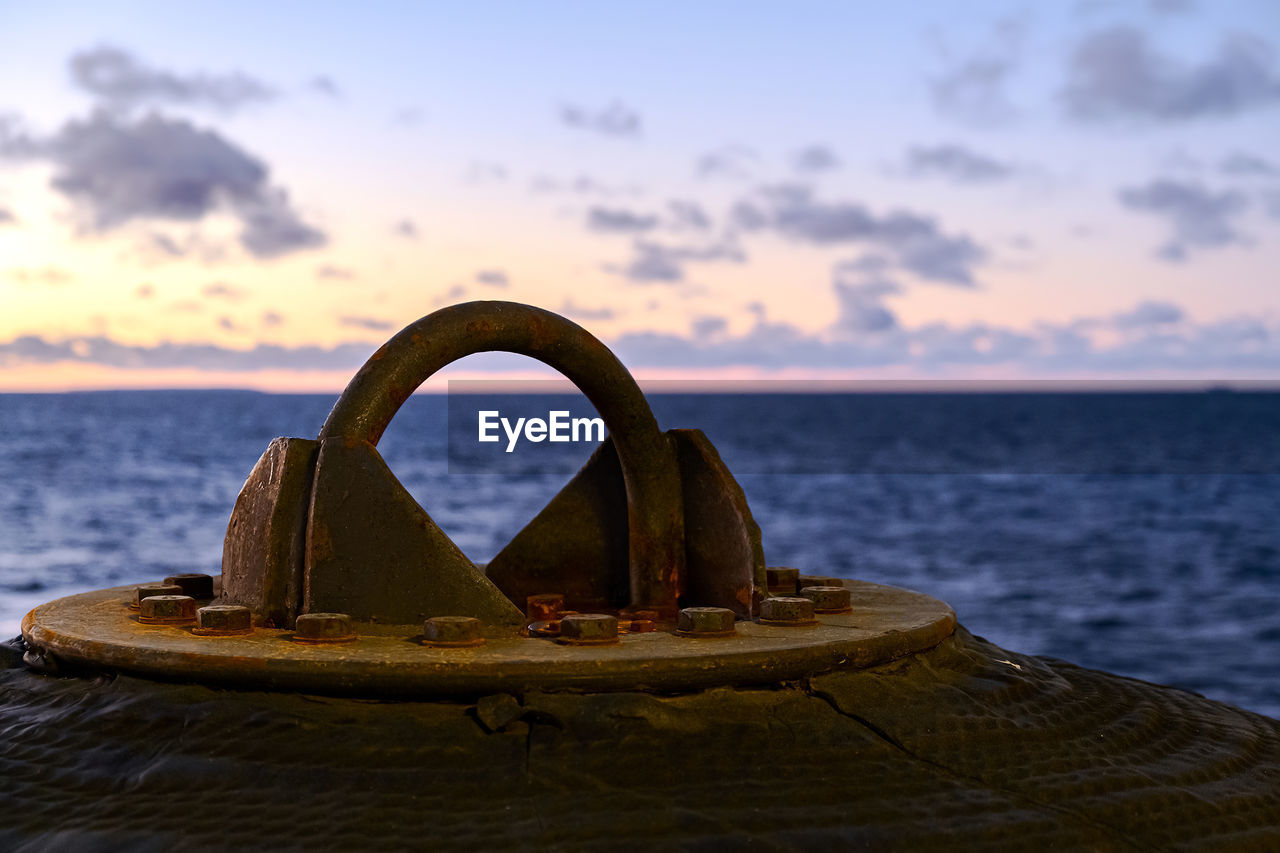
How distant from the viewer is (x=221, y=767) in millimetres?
2521

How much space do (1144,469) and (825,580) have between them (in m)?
56.0

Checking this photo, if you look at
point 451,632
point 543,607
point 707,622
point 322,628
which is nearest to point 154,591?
point 322,628

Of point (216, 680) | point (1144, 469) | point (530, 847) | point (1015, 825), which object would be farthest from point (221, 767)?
point (1144, 469)

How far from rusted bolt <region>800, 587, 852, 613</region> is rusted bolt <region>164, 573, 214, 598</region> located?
1960mm

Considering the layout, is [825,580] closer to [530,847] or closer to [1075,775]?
[1075,775]

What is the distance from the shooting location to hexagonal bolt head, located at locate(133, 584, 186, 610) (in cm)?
367

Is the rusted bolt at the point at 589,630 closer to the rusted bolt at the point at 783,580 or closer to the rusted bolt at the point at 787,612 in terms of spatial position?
the rusted bolt at the point at 787,612

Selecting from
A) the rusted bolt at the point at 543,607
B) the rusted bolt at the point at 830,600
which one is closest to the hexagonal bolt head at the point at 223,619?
the rusted bolt at the point at 543,607

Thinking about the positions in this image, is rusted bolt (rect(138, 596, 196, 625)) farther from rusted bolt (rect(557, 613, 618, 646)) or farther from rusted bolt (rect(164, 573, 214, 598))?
rusted bolt (rect(557, 613, 618, 646))

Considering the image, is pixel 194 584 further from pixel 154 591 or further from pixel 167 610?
pixel 167 610

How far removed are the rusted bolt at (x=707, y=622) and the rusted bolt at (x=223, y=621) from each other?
1128 millimetres

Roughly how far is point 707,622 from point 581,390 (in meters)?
1.18

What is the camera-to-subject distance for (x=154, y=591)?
3719 millimetres

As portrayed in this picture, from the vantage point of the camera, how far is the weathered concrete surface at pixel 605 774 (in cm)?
233
